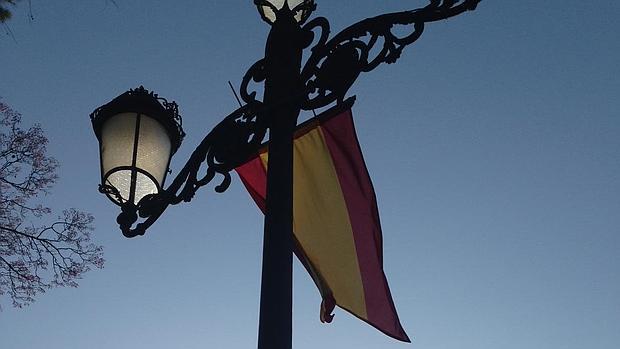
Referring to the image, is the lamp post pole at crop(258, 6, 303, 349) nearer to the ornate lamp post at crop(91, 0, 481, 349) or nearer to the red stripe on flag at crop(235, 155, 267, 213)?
the ornate lamp post at crop(91, 0, 481, 349)

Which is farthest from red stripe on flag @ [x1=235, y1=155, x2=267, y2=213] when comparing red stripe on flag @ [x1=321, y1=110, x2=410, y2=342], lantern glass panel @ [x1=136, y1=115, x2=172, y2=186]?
lantern glass panel @ [x1=136, y1=115, x2=172, y2=186]

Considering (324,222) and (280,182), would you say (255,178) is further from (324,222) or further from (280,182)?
(280,182)

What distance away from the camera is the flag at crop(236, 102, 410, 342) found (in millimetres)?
3863

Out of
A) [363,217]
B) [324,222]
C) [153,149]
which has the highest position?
[153,149]

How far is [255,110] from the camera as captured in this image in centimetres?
349

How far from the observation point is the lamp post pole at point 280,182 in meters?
2.71

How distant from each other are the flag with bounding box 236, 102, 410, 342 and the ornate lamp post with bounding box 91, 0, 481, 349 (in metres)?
0.31

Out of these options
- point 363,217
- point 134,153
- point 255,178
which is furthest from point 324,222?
point 134,153

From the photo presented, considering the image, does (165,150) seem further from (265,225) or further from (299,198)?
(265,225)

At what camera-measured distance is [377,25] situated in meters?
3.63

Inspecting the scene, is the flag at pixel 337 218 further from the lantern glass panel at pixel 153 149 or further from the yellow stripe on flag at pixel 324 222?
the lantern glass panel at pixel 153 149

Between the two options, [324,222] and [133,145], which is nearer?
[133,145]

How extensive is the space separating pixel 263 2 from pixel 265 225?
140cm

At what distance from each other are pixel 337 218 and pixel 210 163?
2.71ft
